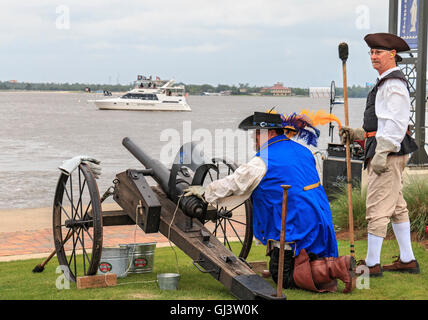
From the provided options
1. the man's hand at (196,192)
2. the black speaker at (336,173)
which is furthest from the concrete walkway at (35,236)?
the man's hand at (196,192)

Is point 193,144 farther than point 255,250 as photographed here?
No

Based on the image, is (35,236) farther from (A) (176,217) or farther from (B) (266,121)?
(B) (266,121)

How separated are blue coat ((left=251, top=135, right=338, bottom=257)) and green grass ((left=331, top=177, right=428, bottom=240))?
2642mm

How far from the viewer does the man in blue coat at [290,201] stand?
4.95 meters

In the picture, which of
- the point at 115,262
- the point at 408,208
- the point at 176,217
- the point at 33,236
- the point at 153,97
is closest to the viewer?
the point at 176,217

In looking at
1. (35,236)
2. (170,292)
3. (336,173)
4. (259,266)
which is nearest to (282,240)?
(170,292)

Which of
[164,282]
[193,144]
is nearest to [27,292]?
[164,282]

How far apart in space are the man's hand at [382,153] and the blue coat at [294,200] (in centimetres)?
56

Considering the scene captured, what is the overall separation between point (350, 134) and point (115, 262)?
2.28 m

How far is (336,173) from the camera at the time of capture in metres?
9.91

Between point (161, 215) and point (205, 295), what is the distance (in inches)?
30.8

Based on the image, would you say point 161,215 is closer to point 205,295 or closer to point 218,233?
point 205,295

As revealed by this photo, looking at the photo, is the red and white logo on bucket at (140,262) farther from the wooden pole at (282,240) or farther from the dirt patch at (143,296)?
the wooden pole at (282,240)
